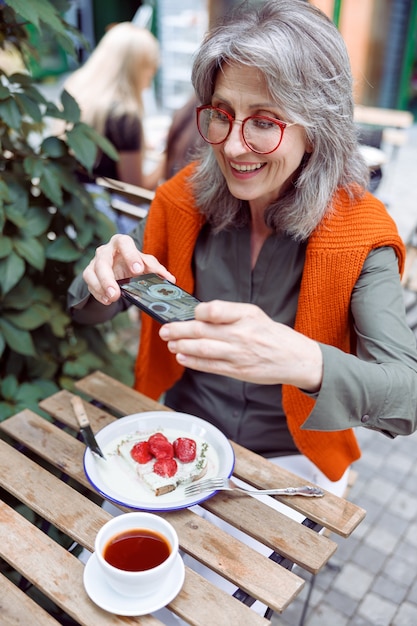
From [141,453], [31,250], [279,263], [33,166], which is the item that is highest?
[33,166]

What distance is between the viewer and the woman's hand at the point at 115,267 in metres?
1.29

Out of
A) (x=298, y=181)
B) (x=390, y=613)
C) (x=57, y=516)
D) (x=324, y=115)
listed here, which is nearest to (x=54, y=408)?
(x=57, y=516)

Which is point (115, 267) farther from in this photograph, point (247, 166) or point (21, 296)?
point (21, 296)

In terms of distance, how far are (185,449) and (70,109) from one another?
115cm

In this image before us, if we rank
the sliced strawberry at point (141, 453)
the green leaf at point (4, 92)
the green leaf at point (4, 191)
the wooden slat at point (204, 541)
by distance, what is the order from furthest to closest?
the green leaf at point (4, 191) → the green leaf at point (4, 92) → the sliced strawberry at point (141, 453) → the wooden slat at point (204, 541)

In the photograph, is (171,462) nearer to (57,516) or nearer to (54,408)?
(57,516)

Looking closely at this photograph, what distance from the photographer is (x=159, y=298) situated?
3.82 ft

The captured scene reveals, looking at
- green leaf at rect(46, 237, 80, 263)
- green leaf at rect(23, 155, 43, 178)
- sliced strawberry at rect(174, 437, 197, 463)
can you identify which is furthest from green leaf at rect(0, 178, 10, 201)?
sliced strawberry at rect(174, 437, 197, 463)

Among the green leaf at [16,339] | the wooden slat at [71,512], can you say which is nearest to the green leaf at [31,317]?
the green leaf at [16,339]

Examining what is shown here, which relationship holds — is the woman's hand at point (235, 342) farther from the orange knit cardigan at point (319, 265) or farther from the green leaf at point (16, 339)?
the green leaf at point (16, 339)

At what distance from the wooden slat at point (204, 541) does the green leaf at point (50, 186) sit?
29.3 inches

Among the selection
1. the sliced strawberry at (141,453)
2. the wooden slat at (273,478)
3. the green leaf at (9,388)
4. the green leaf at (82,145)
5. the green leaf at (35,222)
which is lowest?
the green leaf at (9,388)

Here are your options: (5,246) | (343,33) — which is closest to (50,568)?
(5,246)

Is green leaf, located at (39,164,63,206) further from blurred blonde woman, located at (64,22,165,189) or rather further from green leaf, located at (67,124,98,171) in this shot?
blurred blonde woman, located at (64,22,165,189)
